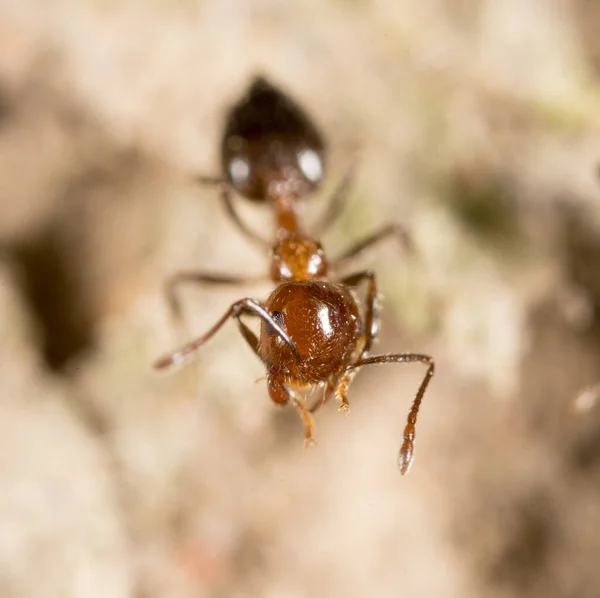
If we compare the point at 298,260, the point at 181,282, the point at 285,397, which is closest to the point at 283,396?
the point at 285,397

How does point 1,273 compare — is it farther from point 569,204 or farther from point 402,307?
point 569,204

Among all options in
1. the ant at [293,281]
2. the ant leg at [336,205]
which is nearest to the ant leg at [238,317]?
the ant at [293,281]


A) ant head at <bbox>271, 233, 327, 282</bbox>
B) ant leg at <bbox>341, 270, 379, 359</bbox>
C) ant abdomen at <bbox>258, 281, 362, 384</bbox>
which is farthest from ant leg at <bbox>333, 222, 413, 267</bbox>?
ant abdomen at <bbox>258, 281, 362, 384</bbox>

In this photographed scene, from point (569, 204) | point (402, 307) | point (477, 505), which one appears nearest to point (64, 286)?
point (402, 307)

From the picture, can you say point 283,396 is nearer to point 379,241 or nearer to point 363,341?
point 363,341

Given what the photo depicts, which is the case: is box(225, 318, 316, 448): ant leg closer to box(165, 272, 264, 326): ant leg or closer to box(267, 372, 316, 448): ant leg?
box(267, 372, 316, 448): ant leg

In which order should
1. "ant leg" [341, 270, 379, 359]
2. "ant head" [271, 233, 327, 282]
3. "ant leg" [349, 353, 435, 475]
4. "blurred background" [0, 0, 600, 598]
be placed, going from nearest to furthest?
"ant leg" [349, 353, 435, 475], "ant leg" [341, 270, 379, 359], "blurred background" [0, 0, 600, 598], "ant head" [271, 233, 327, 282]

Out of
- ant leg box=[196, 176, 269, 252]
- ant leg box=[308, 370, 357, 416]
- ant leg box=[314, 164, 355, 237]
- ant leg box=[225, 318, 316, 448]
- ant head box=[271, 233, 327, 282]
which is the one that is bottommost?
ant leg box=[225, 318, 316, 448]

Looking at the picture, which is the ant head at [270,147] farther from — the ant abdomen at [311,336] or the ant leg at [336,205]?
the ant abdomen at [311,336]
